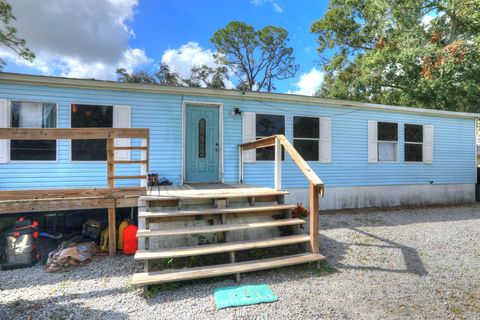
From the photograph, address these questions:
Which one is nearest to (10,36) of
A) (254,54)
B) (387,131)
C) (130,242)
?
(130,242)

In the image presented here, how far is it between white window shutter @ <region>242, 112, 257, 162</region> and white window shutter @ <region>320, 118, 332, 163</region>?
192 cm

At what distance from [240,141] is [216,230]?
330 centimetres

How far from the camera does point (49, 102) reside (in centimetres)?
527

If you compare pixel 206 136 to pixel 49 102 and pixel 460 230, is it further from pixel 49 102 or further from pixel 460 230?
pixel 460 230

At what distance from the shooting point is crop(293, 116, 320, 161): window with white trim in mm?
6945

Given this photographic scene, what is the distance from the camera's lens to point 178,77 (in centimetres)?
1856

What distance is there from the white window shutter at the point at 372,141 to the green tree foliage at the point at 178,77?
11.9 m

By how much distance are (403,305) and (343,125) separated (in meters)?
5.45

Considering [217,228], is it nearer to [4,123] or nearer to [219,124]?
[219,124]

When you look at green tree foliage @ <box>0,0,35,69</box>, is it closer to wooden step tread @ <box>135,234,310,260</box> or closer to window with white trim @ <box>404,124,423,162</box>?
wooden step tread @ <box>135,234,310,260</box>

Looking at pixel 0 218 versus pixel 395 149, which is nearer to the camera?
pixel 0 218

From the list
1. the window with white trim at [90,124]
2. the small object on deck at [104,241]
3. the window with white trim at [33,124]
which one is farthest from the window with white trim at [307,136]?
the window with white trim at [33,124]

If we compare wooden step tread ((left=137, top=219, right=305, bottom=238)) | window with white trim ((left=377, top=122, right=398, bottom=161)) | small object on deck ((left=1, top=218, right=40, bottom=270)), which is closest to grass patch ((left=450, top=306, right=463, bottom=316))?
wooden step tread ((left=137, top=219, right=305, bottom=238))

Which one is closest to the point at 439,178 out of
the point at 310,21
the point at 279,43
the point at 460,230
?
the point at 460,230
